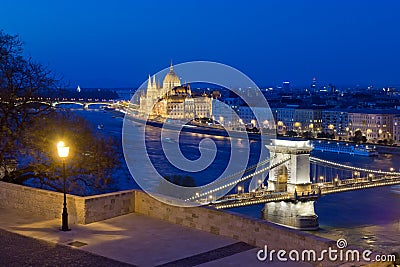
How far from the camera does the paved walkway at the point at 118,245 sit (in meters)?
2.61

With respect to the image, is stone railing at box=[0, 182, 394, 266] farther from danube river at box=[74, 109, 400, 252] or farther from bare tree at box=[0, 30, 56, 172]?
danube river at box=[74, 109, 400, 252]

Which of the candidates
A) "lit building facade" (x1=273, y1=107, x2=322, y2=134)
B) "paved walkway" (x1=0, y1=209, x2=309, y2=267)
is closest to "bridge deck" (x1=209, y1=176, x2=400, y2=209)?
"paved walkway" (x1=0, y1=209, x2=309, y2=267)

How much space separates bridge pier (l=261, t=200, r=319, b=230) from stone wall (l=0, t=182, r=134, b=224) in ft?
29.2

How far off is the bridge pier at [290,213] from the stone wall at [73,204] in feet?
29.2

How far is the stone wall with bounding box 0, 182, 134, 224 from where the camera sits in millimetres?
3287

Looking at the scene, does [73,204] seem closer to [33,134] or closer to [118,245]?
[118,245]

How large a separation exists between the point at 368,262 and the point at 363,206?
35.6ft

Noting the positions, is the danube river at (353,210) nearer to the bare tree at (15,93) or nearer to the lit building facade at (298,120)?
the bare tree at (15,93)

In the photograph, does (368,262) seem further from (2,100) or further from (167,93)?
(167,93)

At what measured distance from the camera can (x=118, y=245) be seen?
2.86 meters

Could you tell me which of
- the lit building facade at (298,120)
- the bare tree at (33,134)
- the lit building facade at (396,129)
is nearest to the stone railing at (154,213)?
the bare tree at (33,134)

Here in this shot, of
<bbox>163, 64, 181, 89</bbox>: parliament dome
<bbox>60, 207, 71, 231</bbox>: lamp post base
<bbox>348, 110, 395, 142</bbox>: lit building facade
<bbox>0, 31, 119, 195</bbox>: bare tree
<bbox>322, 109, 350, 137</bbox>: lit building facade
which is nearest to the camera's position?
<bbox>60, 207, 71, 231</bbox>: lamp post base

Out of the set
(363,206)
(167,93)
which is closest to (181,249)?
(363,206)

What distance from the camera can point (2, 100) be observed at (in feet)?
16.0
